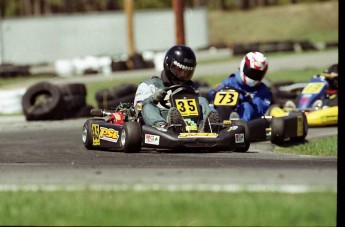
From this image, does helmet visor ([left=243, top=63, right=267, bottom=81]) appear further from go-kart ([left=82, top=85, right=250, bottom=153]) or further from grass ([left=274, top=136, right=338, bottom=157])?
go-kart ([left=82, top=85, right=250, bottom=153])

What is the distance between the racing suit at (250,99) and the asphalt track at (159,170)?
966 millimetres

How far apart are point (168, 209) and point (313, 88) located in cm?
931

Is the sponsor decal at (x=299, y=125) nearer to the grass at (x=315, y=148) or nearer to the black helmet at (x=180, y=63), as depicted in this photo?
the grass at (x=315, y=148)

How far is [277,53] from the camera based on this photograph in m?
39.7

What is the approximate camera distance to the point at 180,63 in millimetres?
11867

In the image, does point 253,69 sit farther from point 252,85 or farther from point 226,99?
point 226,99

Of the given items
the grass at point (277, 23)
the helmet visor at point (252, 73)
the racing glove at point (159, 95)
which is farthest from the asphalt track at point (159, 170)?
the grass at point (277, 23)

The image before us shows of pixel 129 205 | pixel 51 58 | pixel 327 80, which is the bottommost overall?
pixel 51 58

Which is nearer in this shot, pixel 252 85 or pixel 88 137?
pixel 88 137

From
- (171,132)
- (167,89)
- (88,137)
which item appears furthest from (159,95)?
(88,137)

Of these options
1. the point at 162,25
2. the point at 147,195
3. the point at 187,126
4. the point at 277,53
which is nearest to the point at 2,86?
the point at 277,53

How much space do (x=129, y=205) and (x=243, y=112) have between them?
6.57 m

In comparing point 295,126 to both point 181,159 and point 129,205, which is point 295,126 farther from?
point 129,205

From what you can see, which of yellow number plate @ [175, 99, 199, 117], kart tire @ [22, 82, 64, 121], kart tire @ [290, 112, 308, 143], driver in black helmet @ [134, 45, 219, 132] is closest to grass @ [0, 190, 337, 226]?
driver in black helmet @ [134, 45, 219, 132]
